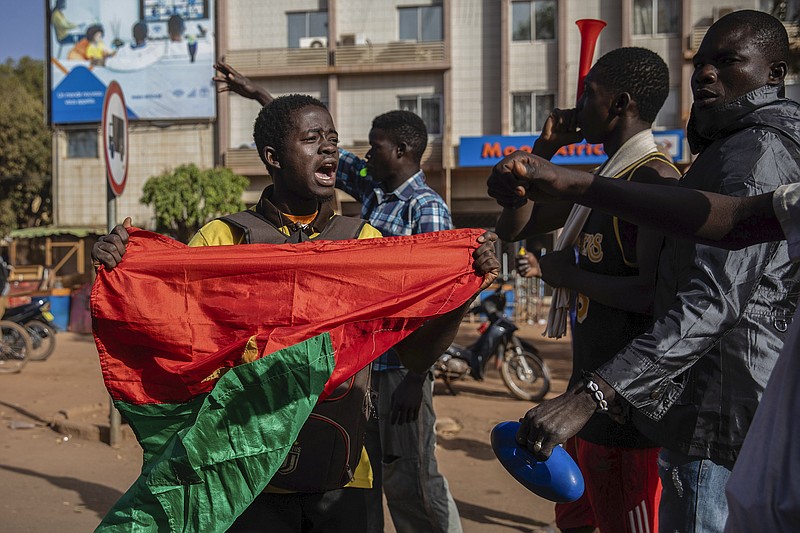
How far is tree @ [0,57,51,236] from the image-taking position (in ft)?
107

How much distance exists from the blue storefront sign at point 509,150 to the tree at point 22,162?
18.2 m

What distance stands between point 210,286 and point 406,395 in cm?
141

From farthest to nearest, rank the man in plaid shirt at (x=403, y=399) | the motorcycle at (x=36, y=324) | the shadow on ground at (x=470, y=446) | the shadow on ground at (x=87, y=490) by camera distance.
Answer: the motorcycle at (x=36, y=324) → the shadow on ground at (x=470, y=446) → the shadow on ground at (x=87, y=490) → the man in plaid shirt at (x=403, y=399)

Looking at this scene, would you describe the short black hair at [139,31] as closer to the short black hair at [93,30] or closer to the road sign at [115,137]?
the short black hair at [93,30]

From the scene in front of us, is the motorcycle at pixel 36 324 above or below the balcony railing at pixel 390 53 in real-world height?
below

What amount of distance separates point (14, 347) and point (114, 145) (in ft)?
23.8

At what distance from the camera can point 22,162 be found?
3316 centimetres

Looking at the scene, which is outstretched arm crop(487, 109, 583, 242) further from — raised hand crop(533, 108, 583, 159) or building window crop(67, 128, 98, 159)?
building window crop(67, 128, 98, 159)

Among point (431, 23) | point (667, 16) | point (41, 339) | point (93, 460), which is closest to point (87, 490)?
point (93, 460)

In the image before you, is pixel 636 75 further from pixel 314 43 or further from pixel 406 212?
pixel 314 43

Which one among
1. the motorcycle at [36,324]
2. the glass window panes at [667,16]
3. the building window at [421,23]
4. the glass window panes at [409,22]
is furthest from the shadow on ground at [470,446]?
the glass window panes at [667,16]

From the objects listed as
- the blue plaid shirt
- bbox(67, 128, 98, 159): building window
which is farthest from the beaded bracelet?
bbox(67, 128, 98, 159): building window

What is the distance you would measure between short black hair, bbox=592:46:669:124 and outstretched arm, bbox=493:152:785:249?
137 cm

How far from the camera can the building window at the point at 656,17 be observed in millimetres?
26047
